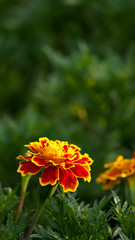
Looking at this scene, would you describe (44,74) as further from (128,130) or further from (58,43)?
(128,130)

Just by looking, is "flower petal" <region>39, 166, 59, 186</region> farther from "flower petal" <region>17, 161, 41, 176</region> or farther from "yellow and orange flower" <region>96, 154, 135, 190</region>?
"yellow and orange flower" <region>96, 154, 135, 190</region>

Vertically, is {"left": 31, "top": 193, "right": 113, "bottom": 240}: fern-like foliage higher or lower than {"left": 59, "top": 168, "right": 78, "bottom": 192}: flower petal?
lower

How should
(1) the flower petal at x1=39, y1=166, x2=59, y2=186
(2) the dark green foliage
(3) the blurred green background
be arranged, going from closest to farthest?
(1) the flower petal at x1=39, y1=166, x2=59, y2=186 < (2) the dark green foliage < (3) the blurred green background

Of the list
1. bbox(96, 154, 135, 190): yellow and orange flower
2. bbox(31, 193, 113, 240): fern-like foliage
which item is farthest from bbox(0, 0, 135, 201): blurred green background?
bbox(31, 193, 113, 240): fern-like foliage

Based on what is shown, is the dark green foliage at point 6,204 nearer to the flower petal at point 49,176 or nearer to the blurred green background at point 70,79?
the flower petal at point 49,176

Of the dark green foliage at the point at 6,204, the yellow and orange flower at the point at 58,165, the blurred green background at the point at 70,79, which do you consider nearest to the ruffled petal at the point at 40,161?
the yellow and orange flower at the point at 58,165

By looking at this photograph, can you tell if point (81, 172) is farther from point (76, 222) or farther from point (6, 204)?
point (6, 204)

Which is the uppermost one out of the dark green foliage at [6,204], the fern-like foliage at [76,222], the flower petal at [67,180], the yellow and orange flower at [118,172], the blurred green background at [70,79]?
the blurred green background at [70,79]

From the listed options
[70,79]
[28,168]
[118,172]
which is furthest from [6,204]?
[70,79]

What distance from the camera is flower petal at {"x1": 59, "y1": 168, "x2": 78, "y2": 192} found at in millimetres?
874

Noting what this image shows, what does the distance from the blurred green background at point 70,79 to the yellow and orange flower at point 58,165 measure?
100 cm

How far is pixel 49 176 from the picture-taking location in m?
0.87

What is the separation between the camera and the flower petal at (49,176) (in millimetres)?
859

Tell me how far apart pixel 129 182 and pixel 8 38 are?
9.45ft
